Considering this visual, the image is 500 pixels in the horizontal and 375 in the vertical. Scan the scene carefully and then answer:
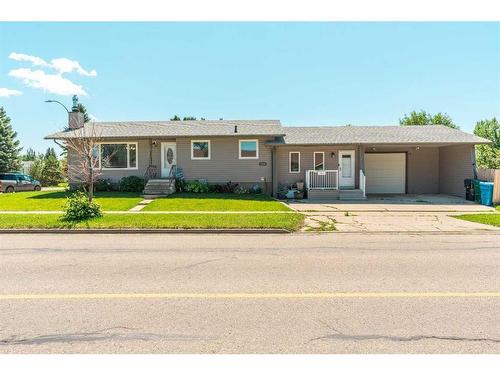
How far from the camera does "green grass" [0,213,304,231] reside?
1035 cm

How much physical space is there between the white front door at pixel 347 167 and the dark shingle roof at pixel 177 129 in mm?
4133

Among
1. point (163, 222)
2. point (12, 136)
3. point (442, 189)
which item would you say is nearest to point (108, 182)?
point (163, 222)

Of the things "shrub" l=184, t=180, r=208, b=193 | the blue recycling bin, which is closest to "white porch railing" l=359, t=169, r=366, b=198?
the blue recycling bin

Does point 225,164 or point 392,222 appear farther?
point 225,164

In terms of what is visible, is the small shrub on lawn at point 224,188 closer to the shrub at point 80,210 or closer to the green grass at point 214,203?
the green grass at point 214,203

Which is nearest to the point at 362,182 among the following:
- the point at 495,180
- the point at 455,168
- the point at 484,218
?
the point at 455,168

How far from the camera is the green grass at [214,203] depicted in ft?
46.5

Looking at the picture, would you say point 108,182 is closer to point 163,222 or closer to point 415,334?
point 163,222

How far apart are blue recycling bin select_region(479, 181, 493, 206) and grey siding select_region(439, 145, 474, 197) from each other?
1870 mm

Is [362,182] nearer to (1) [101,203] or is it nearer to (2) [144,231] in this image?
(2) [144,231]

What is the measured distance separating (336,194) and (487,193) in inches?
281

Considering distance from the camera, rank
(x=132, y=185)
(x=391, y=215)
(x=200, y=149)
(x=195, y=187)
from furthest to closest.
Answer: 1. (x=200, y=149)
2. (x=132, y=185)
3. (x=195, y=187)
4. (x=391, y=215)

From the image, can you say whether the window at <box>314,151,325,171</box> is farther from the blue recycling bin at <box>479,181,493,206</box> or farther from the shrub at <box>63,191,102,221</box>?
the shrub at <box>63,191,102,221</box>

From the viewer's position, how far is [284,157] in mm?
20031
